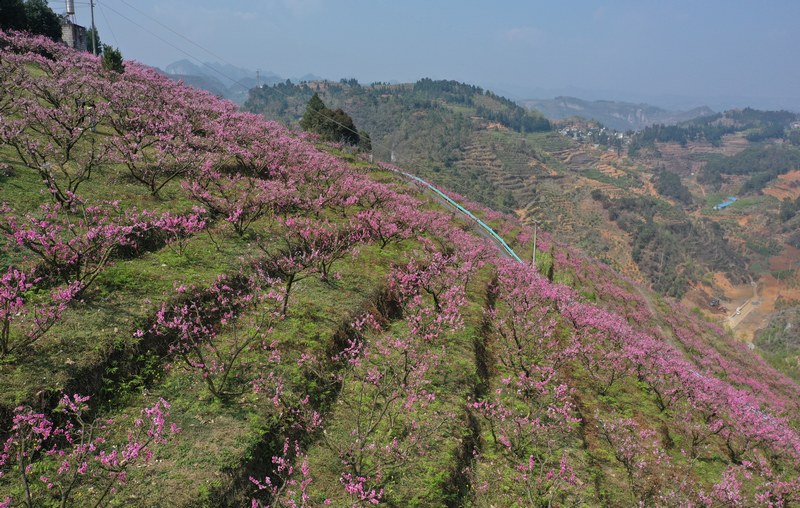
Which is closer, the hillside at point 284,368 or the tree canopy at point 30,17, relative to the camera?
the hillside at point 284,368

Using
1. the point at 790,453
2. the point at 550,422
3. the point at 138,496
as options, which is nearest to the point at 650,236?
the point at 790,453

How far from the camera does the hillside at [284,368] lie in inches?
335

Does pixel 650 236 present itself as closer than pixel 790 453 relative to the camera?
No

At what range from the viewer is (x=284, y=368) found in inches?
456

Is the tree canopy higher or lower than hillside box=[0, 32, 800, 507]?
higher

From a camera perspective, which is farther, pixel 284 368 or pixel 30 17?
pixel 30 17

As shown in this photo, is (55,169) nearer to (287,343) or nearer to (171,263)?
(171,263)

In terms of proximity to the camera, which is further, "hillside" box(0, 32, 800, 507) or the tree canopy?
the tree canopy

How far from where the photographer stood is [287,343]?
1251cm

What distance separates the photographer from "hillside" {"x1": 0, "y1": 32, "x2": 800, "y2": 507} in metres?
8.50

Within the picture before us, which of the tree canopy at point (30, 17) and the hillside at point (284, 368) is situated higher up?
the tree canopy at point (30, 17)

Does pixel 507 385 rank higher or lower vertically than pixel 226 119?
lower

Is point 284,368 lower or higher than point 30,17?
lower

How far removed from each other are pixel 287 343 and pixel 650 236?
16747 centimetres
